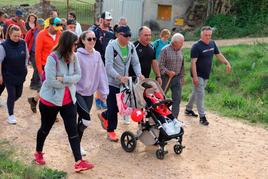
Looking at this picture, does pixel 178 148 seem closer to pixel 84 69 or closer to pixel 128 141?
pixel 128 141

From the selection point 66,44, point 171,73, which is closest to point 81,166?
point 66,44

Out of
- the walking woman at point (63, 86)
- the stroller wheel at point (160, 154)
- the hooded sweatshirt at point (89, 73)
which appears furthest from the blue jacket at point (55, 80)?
the stroller wheel at point (160, 154)

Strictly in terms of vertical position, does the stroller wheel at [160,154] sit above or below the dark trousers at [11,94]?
below

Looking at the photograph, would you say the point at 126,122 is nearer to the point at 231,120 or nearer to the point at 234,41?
the point at 231,120

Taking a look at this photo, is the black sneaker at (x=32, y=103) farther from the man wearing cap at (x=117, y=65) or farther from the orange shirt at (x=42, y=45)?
the man wearing cap at (x=117, y=65)

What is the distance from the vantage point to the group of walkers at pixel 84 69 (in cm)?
589

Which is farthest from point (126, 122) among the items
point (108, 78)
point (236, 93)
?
point (236, 93)

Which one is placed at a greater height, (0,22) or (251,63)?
(0,22)

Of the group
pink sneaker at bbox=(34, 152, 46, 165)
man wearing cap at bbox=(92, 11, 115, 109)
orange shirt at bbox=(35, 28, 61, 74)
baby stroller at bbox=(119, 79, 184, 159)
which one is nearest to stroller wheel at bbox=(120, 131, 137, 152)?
baby stroller at bbox=(119, 79, 184, 159)

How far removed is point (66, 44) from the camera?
5.77 meters

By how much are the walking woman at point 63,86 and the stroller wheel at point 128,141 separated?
1.17 meters

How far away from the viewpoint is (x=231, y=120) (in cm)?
940

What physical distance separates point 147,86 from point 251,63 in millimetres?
5850

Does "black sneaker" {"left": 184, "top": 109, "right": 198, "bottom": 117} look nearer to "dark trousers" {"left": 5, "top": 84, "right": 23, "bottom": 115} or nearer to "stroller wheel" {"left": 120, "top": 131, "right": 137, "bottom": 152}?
"stroller wheel" {"left": 120, "top": 131, "right": 137, "bottom": 152}
